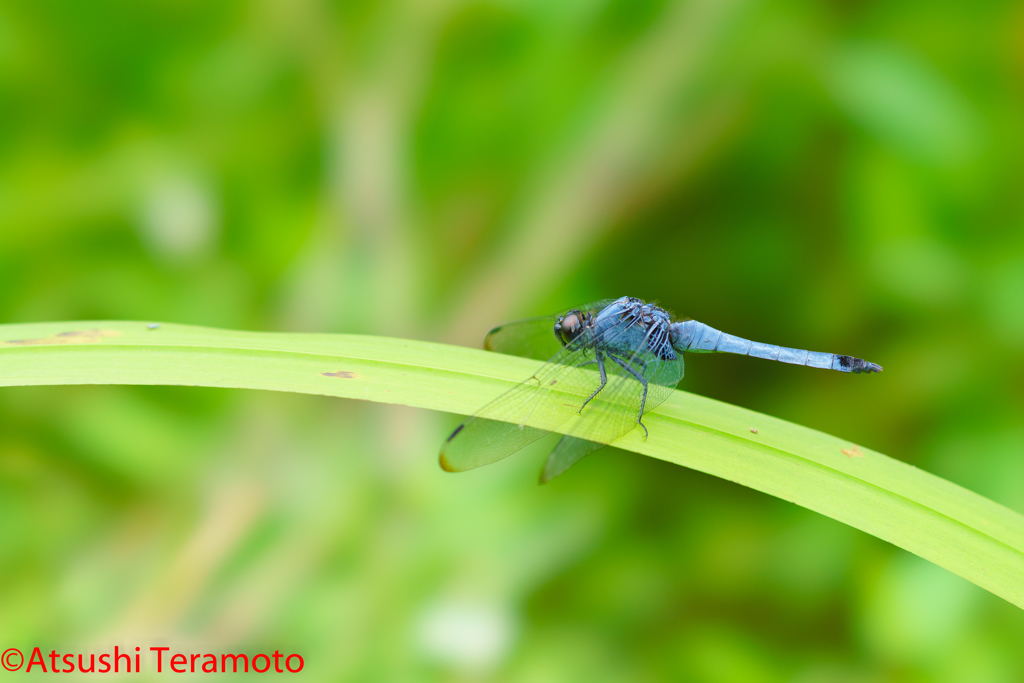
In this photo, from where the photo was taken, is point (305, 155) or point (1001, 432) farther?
point (305, 155)

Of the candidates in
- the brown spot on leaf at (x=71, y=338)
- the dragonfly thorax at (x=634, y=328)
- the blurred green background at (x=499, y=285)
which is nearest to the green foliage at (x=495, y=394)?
the brown spot on leaf at (x=71, y=338)

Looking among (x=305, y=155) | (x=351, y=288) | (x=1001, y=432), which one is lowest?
(x=1001, y=432)

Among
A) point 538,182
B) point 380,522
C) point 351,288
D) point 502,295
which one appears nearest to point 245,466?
point 380,522

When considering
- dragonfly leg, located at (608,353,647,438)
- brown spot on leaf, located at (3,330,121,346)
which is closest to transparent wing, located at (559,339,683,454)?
dragonfly leg, located at (608,353,647,438)

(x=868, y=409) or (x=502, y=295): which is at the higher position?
(x=502, y=295)

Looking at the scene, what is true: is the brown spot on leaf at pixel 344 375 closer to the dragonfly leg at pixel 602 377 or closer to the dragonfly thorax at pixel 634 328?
the dragonfly leg at pixel 602 377

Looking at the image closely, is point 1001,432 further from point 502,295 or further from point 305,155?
point 305,155

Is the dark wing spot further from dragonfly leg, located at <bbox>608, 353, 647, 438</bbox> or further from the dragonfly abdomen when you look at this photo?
the dragonfly abdomen
